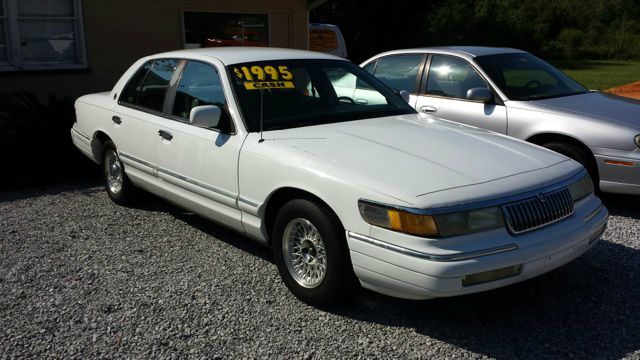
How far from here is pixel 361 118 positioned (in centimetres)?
506

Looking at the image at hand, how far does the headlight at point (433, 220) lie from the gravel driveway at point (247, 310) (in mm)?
684

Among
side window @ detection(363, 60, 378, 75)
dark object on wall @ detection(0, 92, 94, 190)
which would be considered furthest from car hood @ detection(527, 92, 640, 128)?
dark object on wall @ detection(0, 92, 94, 190)

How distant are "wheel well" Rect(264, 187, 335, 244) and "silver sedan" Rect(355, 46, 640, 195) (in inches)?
126

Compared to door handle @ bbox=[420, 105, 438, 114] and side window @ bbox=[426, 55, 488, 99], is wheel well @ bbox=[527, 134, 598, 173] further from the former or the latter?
door handle @ bbox=[420, 105, 438, 114]

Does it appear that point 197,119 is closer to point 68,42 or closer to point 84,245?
point 84,245

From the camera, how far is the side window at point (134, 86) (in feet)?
20.1

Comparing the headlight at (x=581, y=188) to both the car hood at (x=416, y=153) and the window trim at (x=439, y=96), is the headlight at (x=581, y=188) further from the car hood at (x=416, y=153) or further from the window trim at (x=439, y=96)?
the window trim at (x=439, y=96)

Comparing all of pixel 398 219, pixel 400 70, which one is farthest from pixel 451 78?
pixel 398 219

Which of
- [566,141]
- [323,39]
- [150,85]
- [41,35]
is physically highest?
[41,35]

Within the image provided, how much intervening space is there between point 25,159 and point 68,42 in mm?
2456

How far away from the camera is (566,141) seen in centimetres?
639

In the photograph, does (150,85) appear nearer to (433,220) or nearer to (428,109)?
(428,109)

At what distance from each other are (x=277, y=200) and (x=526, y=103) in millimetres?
3400

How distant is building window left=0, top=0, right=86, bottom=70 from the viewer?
9.04 m
